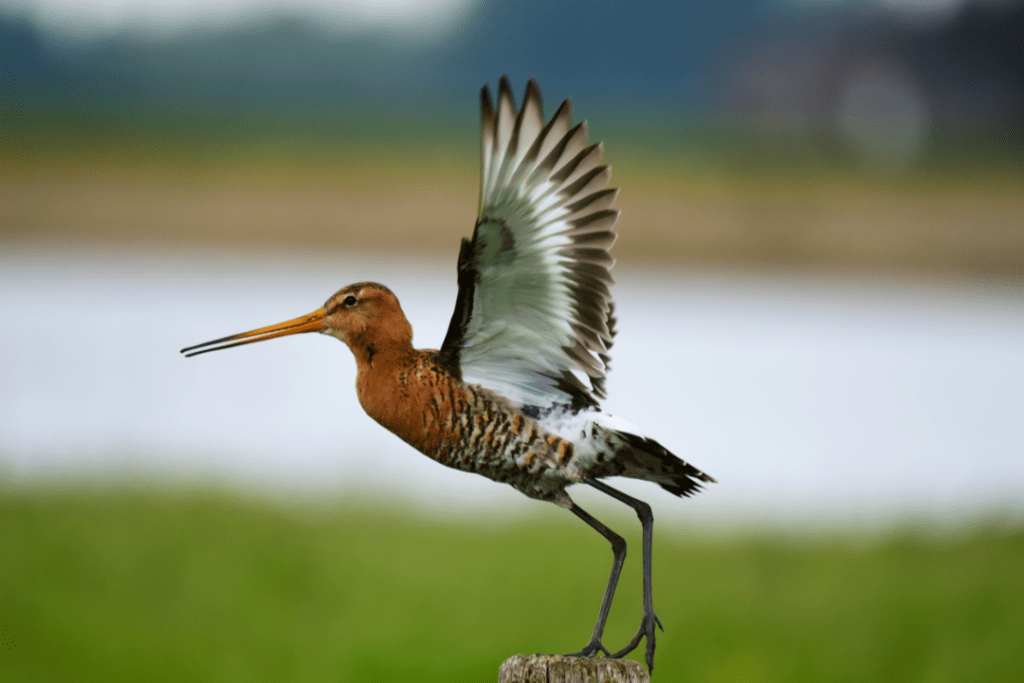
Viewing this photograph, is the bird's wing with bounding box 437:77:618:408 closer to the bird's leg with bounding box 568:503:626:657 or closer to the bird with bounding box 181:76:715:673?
the bird with bounding box 181:76:715:673

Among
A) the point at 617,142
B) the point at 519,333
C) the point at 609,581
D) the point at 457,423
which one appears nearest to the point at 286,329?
the point at 457,423

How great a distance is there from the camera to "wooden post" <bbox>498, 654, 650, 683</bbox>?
390cm

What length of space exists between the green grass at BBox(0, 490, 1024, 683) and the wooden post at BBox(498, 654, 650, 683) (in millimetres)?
2588

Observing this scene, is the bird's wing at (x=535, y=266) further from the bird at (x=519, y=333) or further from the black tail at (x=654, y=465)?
the black tail at (x=654, y=465)

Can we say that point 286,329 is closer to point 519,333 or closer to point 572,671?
point 519,333

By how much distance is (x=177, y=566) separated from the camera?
771cm

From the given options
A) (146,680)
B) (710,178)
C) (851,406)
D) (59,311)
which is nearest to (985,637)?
(146,680)

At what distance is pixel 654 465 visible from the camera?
14.0 ft

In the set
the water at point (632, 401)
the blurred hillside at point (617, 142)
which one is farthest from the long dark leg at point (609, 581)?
the blurred hillside at point (617, 142)

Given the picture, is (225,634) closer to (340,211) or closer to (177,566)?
(177,566)

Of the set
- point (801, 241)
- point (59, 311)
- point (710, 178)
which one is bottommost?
point (59, 311)

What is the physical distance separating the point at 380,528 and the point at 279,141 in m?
24.8

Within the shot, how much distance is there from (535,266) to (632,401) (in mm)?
8433

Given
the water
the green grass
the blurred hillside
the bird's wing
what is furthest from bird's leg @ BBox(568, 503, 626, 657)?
A: the blurred hillside
